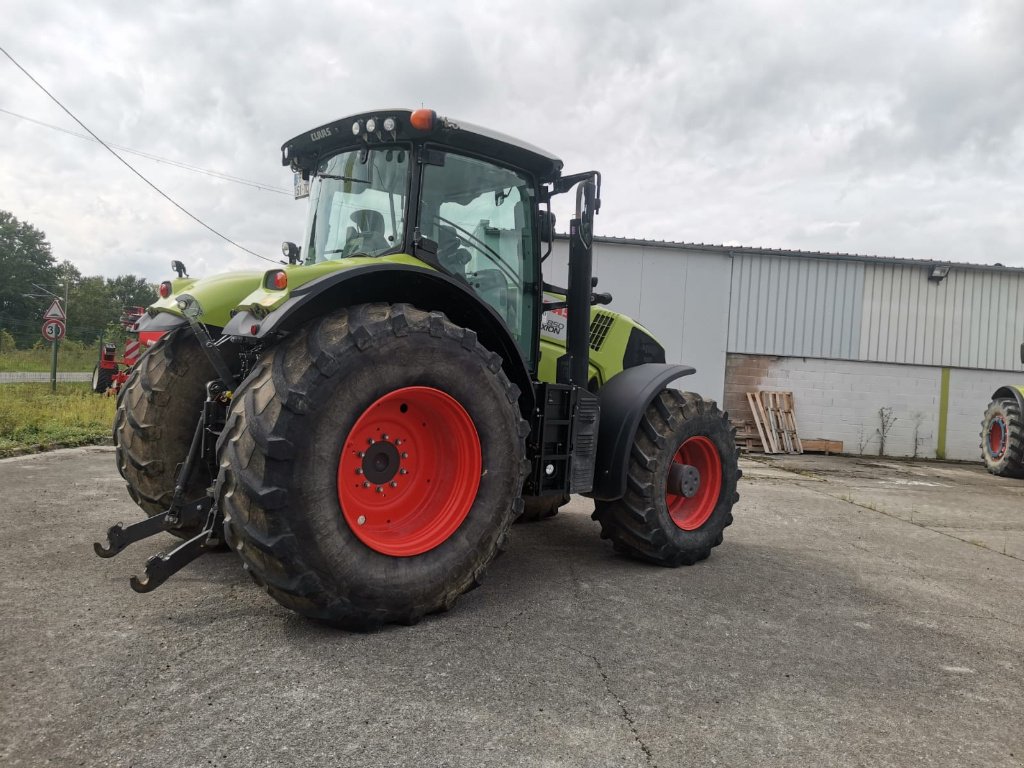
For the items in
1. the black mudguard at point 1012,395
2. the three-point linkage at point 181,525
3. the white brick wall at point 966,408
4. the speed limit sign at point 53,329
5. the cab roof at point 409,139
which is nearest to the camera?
the three-point linkage at point 181,525

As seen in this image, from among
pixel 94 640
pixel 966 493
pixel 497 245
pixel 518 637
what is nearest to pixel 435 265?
pixel 497 245

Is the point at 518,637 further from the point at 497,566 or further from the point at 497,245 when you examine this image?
the point at 497,245

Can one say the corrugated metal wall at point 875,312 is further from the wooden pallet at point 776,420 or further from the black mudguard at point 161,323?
the black mudguard at point 161,323

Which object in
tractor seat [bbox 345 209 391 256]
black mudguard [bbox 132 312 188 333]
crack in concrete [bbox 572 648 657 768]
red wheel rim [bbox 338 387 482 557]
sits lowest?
crack in concrete [bbox 572 648 657 768]

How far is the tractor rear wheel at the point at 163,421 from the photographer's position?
3707mm

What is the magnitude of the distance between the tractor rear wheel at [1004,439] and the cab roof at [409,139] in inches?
441

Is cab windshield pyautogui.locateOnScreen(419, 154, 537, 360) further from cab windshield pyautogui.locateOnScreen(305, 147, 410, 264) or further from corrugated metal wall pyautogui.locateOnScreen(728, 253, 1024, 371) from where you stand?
corrugated metal wall pyautogui.locateOnScreen(728, 253, 1024, 371)

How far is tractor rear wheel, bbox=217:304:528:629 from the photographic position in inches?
104

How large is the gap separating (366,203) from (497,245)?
737mm

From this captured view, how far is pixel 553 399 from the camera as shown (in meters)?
3.83

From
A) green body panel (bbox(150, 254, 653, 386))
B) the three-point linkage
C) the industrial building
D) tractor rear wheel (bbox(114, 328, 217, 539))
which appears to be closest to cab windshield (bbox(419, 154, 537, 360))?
green body panel (bbox(150, 254, 653, 386))

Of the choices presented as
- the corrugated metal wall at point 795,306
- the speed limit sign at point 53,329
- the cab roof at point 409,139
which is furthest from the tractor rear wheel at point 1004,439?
the speed limit sign at point 53,329

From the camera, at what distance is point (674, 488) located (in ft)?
14.7

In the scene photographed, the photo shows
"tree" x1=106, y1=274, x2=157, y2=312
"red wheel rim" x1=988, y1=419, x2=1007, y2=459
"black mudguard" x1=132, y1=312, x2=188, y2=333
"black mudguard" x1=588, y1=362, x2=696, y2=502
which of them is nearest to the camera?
"black mudguard" x1=132, y1=312, x2=188, y2=333
